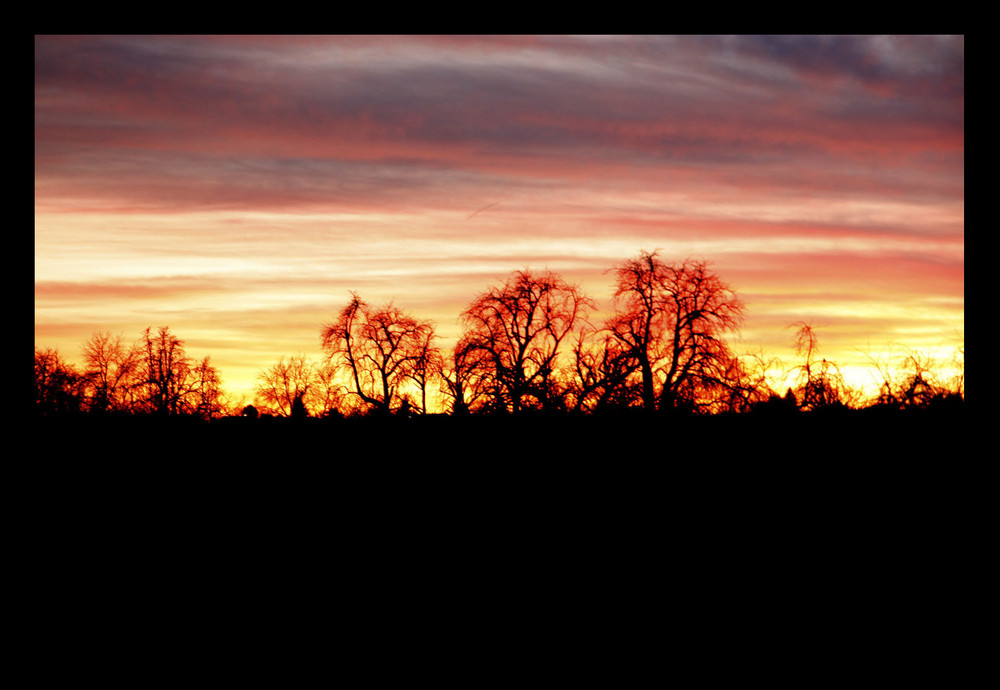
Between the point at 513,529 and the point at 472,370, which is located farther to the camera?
the point at 472,370

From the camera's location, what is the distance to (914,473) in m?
8.86

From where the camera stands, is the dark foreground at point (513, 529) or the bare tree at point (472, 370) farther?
the bare tree at point (472, 370)

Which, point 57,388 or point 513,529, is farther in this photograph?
point 57,388

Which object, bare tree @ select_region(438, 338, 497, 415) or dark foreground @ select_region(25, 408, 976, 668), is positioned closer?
dark foreground @ select_region(25, 408, 976, 668)

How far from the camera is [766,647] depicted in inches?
279
